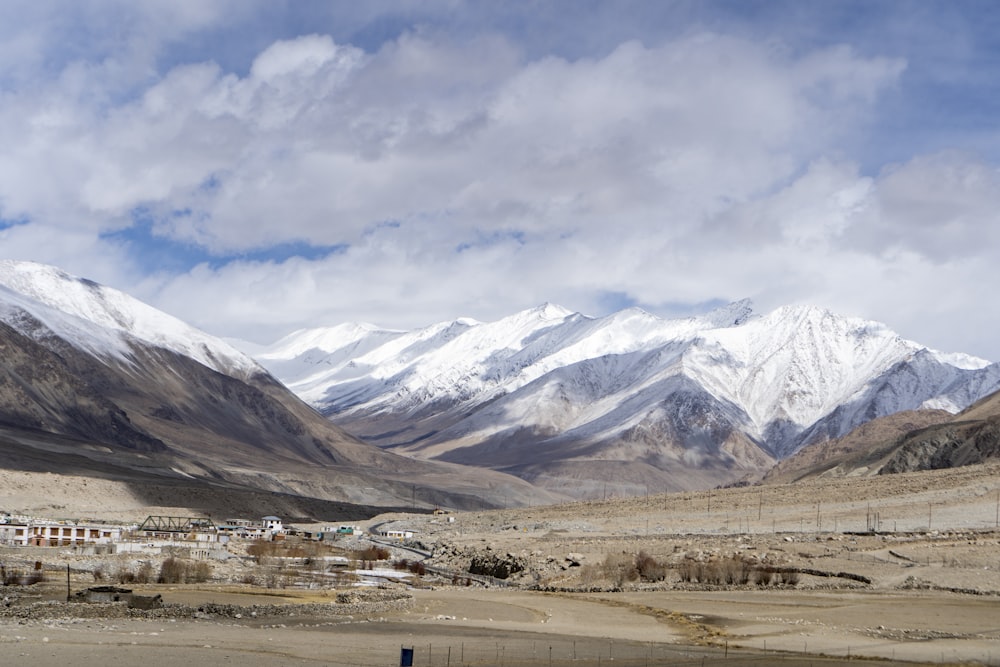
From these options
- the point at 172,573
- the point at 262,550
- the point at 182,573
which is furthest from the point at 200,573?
the point at 262,550

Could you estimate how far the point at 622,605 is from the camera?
58188 millimetres

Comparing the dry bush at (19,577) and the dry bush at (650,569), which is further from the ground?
the dry bush at (650,569)

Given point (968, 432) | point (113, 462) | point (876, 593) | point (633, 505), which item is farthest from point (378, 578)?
point (113, 462)

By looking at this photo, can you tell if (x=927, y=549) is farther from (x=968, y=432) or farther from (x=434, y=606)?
(x=968, y=432)

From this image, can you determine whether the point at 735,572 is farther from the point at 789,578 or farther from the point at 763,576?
the point at 789,578

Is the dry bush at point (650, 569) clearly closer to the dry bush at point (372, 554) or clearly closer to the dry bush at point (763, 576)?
the dry bush at point (763, 576)

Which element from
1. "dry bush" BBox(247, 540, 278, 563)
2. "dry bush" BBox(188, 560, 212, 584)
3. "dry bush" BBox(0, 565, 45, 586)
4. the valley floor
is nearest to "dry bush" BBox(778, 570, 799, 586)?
the valley floor

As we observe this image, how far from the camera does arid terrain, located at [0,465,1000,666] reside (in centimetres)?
4031

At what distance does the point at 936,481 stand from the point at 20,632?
90937 mm

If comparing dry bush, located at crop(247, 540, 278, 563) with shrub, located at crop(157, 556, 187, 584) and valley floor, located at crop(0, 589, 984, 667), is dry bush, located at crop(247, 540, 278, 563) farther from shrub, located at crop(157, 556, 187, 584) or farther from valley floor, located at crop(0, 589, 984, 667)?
valley floor, located at crop(0, 589, 984, 667)

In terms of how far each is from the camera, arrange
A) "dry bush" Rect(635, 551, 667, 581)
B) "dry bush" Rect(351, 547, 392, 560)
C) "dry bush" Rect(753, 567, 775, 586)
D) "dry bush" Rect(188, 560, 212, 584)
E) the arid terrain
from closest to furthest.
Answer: the arid terrain < "dry bush" Rect(188, 560, 212, 584) < "dry bush" Rect(753, 567, 775, 586) < "dry bush" Rect(635, 551, 667, 581) < "dry bush" Rect(351, 547, 392, 560)

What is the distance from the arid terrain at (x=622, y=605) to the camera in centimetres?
4031

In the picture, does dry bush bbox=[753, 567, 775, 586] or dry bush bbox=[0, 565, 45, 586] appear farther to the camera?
dry bush bbox=[753, 567, 775, 586]

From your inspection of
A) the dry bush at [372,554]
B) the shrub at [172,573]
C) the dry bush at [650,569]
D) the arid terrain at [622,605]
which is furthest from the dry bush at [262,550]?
the dry bush at [650,569]
